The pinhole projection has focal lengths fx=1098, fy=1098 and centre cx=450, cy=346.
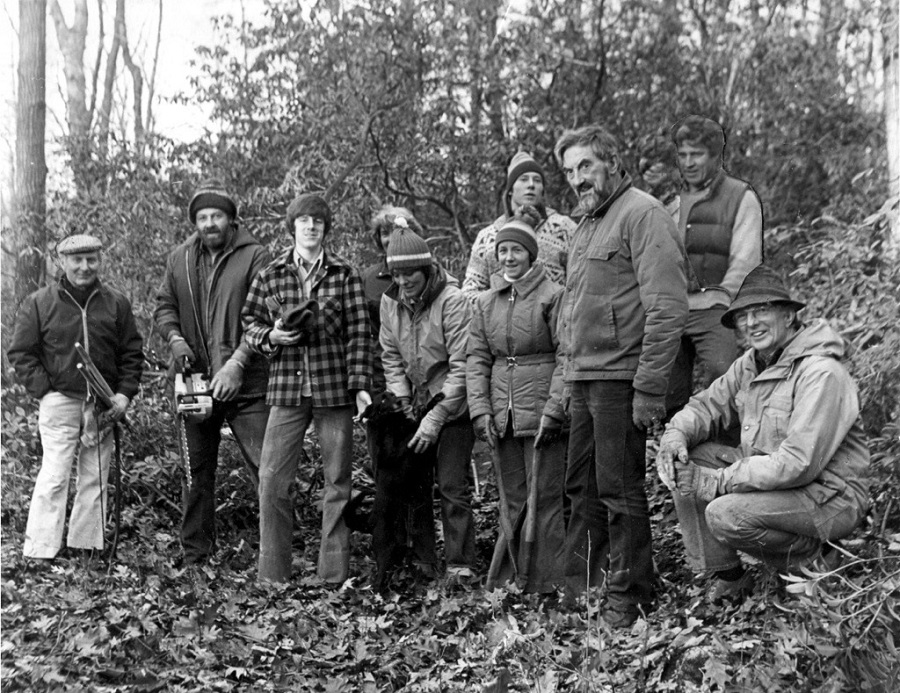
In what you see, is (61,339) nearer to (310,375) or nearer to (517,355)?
(310,375)

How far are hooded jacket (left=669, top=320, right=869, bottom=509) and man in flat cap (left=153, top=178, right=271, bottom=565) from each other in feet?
11.0

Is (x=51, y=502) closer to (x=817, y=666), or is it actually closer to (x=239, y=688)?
(x=239, y=688)

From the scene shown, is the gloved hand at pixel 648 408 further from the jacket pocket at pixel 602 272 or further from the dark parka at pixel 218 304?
the dark parka at pixel 218 304

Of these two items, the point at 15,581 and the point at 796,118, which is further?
the point at 796,118

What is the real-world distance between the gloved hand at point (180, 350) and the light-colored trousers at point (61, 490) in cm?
73

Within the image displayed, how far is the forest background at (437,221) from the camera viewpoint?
505cm

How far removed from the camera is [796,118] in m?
12.6

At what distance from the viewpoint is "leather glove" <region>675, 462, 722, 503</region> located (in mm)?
5328

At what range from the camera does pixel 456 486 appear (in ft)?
22.1

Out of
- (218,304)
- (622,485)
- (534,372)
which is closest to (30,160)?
(218,304)

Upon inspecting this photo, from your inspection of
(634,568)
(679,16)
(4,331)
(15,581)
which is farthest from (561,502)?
(679,16)

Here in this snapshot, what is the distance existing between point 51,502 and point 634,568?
4.03 meters

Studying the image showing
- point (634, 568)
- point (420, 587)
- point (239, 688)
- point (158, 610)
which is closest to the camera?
point (239, 688)

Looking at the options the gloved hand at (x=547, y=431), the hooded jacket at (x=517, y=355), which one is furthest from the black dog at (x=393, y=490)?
the gloved hand at (x=547, y=431)
